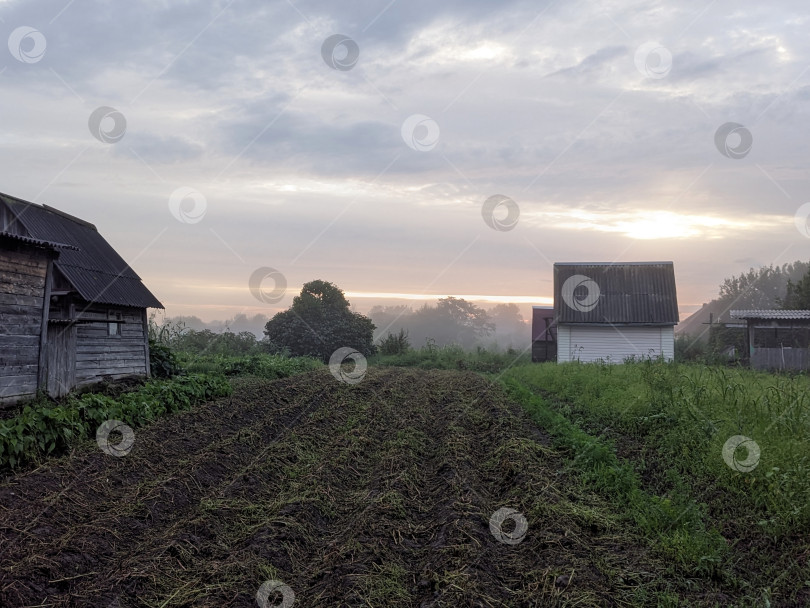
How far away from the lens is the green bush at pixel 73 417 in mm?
10086

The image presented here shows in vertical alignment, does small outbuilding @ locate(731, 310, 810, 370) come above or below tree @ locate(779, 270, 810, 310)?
below

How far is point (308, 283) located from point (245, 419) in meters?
26.3

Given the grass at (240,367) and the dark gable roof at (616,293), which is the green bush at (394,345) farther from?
the grass at (240,367)

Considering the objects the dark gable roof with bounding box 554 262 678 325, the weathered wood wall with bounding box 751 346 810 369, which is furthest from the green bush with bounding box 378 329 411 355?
the weathered wood wall with bounding box 751 346 810 369

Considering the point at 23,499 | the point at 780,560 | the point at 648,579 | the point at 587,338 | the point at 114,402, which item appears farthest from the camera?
the point at 587,338

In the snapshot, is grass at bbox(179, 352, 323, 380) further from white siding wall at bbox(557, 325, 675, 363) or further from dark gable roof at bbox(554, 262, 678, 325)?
dark gable roof at bbox(554, 262, 678, 325)

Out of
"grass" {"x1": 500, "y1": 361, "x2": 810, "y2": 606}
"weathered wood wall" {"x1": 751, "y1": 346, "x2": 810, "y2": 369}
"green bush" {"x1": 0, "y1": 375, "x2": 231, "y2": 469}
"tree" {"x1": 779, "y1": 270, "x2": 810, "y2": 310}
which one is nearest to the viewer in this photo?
"grass" {"x1": 500, "y1": 361, "x2": 810, "y2": 606}

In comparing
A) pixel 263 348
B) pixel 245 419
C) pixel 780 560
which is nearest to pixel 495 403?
pixel 245 419

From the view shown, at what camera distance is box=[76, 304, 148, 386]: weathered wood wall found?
1786cm

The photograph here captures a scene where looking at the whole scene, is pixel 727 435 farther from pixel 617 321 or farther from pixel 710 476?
pixel 617 321

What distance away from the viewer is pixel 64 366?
54.5 feet

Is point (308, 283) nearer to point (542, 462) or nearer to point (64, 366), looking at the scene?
point (64, 366)

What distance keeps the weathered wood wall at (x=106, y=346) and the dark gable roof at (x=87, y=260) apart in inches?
18.7

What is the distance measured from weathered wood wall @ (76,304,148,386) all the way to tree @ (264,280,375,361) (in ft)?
56.7
